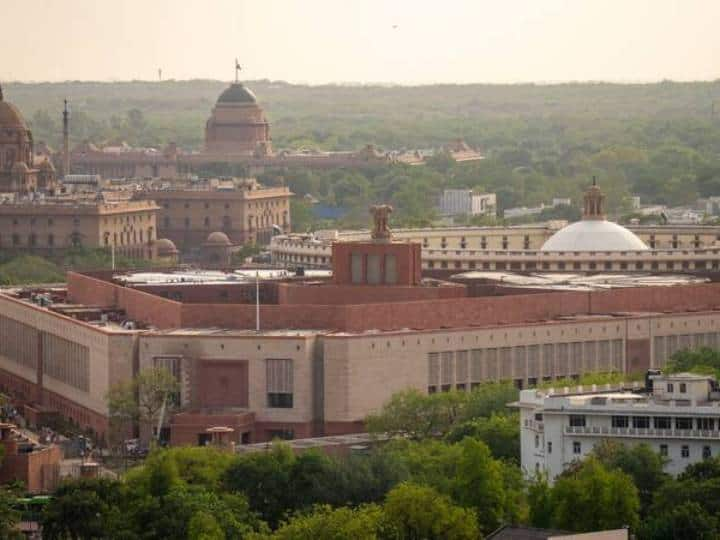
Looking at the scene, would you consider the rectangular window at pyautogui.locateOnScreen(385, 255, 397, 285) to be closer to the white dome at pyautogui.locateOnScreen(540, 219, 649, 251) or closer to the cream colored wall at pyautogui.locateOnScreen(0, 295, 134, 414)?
the cream colored wall at pyautogui.locateOnScreen(0, 295, 134, 414)

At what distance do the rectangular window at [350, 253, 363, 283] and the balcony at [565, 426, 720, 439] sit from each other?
110 feet

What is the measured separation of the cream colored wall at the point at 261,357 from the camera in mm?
104750

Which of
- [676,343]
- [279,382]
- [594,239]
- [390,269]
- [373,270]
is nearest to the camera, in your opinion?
[279,382]

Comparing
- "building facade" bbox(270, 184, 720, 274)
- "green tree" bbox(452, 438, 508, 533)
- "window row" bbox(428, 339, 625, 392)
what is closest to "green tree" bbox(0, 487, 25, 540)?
"green tree" bbox(452, 438, 508, 533)

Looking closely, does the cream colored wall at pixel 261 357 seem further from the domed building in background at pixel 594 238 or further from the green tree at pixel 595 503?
the domed building in background at pixel 594 238

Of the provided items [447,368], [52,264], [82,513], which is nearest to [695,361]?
[447,368]

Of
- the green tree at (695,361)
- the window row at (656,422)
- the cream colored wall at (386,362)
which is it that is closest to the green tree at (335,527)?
the window row at (656,422)

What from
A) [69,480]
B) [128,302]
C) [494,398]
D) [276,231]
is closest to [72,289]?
[128,302]

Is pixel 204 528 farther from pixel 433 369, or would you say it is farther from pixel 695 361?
pixel 433 369

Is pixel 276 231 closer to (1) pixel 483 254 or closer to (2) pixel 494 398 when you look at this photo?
(1) pixel 483 254

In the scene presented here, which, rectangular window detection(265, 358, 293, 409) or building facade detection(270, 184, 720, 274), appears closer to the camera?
rectangular window detection(265, 358, 293, 409)

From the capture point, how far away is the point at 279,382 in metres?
105

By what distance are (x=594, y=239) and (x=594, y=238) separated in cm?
13

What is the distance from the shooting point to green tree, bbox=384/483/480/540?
75938 millimetres
